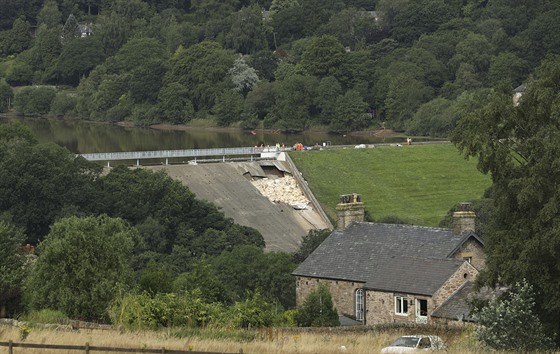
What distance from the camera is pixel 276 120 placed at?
13050 cm

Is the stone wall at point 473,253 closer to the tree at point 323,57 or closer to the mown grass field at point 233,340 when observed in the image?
the mown grass field at point 233,340

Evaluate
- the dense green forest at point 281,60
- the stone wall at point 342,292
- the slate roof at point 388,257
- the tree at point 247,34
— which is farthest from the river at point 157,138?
the stone wall at point 342,292

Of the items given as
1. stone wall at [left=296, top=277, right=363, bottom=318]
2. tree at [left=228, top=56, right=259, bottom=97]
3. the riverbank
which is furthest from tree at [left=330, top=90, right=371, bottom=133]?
stone wall at [left=296, top=277, right=363, bottom=318]

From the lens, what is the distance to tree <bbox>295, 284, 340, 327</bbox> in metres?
38.3

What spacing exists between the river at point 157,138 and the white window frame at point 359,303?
221 feet

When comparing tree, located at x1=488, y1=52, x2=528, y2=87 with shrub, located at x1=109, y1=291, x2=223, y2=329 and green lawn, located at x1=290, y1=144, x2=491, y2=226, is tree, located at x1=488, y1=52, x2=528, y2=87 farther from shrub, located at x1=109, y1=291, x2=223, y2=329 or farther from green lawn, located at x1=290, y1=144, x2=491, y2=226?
shrub, located at x1=109, y1=291, x2=223, y2=329

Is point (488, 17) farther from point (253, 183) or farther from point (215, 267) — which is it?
point (215, 267)

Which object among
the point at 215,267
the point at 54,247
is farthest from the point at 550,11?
the point at 54,247

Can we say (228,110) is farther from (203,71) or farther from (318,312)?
(318,312)

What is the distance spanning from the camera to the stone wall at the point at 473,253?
42.8 metres

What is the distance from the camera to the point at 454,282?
3891 cm

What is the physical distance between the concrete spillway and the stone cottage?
25823 mm

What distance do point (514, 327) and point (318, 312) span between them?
884cm

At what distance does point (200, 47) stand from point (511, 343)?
4488 inches
